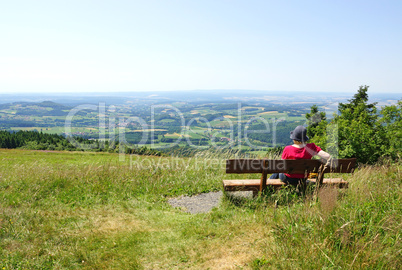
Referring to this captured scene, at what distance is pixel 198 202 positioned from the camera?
6234mm

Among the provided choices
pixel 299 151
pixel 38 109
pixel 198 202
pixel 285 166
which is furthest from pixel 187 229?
pixel 38 109

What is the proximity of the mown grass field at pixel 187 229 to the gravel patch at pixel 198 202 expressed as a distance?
0.84 feet

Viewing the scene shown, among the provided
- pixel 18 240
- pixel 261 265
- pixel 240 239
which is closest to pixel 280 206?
pixel 240 239

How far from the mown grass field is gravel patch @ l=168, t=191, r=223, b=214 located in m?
0.26

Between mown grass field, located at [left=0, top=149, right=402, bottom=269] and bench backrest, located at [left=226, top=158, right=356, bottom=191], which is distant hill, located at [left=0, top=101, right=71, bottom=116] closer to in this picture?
mown grass field, located at [left=0, top=149, right=402, bottom=269]

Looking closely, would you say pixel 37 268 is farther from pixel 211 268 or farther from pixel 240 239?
pixel 240 239

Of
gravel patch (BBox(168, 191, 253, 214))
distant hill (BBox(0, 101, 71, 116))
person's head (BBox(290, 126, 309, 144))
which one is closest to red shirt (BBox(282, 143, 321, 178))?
person's head (BBox(290, 126, 309, 144))

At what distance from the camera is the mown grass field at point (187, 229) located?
290cm

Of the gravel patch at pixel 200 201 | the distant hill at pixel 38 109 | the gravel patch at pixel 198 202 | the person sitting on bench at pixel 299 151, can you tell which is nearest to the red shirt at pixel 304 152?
the person sitting on bench at pixel 299 151

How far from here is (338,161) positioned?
4996mm

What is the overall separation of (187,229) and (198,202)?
5.97ft

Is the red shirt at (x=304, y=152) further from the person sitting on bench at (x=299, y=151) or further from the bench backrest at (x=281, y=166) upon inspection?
the bench backrest at (x=281, y=166)

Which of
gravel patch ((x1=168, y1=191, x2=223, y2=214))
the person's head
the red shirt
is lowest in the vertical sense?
gravel patch ((x1=168, y1=191, x2=223, y2=214))

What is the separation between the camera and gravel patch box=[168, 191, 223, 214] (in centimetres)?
579
